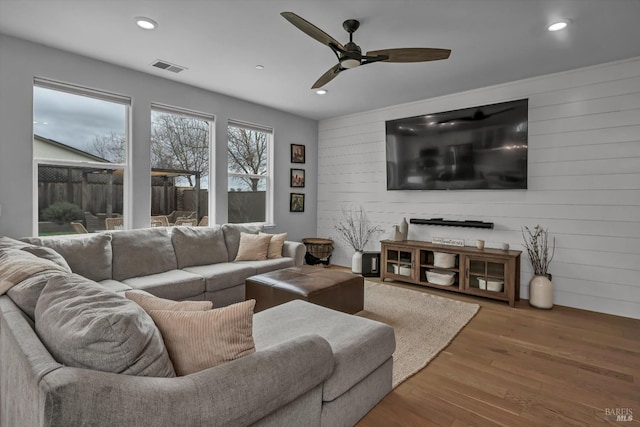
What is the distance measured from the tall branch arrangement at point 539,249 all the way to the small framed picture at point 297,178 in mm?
3447

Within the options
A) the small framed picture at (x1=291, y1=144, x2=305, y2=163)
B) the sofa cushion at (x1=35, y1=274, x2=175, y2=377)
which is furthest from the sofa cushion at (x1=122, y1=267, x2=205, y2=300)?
the small framed picture at (x1=291, y1=144, x2=305, y2=163)

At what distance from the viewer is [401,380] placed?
214 cm

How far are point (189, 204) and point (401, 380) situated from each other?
3355 mm

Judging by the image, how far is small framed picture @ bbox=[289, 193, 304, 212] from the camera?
5605 mm

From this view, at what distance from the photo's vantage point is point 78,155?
3.39 m

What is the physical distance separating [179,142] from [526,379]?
4271 mm

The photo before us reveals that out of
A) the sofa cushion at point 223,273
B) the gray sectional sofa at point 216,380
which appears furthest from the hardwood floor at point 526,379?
the sofa cushion at point 223,273

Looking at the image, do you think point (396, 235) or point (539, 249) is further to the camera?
point (396, 235)

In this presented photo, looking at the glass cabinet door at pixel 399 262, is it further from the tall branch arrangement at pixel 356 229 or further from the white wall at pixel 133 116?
the white wall at pixel 133 116

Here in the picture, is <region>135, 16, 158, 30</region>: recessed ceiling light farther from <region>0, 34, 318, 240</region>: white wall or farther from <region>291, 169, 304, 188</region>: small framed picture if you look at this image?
<region>291, 169, 304, 188</region>: small framed picture

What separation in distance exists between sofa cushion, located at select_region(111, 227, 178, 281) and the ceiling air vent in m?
1.77

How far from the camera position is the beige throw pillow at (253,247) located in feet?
13.1

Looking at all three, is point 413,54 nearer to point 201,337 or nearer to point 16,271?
point 201,337

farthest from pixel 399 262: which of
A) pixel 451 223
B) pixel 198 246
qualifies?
pixel 198 246
